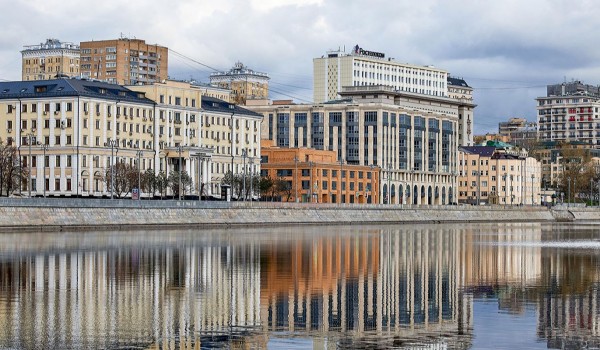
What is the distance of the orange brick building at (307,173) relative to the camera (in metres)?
185

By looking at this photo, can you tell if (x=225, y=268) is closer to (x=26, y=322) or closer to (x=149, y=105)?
(x=26, y=322)

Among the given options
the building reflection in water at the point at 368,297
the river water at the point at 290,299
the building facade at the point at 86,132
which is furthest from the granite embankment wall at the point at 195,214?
the building reflection in water at the point at 368,297

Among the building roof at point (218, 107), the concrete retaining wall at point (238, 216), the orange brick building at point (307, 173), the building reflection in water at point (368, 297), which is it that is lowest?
the building reflection in water at point (368, 297)

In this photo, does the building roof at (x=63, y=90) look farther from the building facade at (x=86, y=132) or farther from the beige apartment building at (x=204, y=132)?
the beige apartment building at (x=204, y=132)

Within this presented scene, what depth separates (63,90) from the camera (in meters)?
148

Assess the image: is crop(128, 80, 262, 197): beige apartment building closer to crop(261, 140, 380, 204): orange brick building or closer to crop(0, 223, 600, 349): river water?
crop(261, 140, 380, 204): orange brick building

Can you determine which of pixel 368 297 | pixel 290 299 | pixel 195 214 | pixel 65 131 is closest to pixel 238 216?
pixel 195 214

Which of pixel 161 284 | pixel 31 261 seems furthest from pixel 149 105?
pixel 161 284

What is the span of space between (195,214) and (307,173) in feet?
217

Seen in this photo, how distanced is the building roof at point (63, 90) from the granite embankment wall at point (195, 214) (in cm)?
2804

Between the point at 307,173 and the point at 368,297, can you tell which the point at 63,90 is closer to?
A: the point at 307,173

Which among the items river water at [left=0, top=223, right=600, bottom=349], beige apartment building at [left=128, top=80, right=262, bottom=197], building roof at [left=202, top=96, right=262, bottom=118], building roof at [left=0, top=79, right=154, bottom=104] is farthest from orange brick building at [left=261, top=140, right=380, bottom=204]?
river water at [left=0, top=223, right=600, bottom=349]

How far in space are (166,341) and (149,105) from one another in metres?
129

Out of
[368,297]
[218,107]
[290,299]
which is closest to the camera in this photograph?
[290,299]
